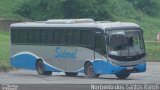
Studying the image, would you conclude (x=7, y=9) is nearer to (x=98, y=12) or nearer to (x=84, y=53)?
(x=98, y=12)

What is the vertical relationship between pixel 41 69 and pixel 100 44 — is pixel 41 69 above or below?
below

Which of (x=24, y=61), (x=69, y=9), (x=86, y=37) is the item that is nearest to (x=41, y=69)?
(x=24, y=61)

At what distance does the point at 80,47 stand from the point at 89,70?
1.35 metres

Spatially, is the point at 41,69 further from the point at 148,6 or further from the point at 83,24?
the point at 148,6

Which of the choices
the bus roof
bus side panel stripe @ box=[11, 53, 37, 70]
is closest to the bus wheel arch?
the bus roof

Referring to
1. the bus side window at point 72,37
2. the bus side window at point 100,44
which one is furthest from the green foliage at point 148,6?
the bus side window at point 100,44

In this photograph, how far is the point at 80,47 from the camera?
118 feet

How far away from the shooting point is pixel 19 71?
45.2 meters

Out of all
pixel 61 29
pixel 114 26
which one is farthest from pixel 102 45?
pixel 61 29

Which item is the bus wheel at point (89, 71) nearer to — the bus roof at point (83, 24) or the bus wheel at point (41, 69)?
the bus roof at point (83, 24)

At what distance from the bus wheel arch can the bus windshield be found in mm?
1345

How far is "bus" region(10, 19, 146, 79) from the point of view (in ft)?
113

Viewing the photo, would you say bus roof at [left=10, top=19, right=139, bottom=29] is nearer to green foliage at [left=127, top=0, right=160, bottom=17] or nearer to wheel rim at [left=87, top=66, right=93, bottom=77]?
wheel rim at [left=87, top=66, right=93, bottom=77]

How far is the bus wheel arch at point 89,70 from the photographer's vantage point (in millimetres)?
35062
